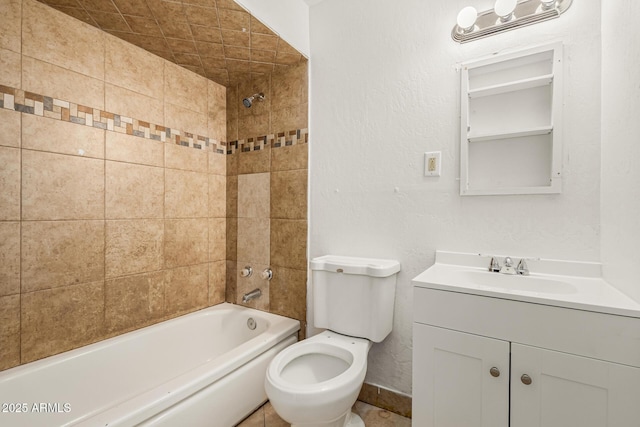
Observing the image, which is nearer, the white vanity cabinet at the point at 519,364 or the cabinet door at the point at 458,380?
the white vanity cabinet at the point at 519,364

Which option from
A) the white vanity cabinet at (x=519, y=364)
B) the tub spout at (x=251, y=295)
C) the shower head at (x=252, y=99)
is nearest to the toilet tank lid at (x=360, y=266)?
the white vanity cabinet at (x=519, y=364)

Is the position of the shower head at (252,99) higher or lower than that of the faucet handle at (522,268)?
higher

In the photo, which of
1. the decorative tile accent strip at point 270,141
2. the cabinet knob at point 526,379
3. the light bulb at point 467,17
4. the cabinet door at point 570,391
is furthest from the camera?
the decorative tile accent strip at point 270,141

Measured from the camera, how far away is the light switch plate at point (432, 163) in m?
1.50

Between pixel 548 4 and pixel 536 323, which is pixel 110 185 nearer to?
→ pixel 536 323

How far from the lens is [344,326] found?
1556mm

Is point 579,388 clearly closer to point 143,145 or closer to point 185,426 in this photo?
point 185,426

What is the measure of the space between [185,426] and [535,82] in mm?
2032

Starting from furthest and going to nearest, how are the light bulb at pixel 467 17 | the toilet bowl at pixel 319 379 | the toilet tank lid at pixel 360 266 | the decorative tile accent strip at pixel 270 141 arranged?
the decorative tile accent strip at pixel 270 141 < the toilet tank lid at pixel 360 266 < the light bulb at pixel 467 17 < the toilet bowl at pixel 319 379

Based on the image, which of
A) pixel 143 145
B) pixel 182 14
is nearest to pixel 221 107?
pixel 143 145

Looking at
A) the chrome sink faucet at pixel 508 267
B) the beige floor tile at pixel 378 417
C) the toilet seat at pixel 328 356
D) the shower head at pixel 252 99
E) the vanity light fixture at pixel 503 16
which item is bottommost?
the beige floor tile at pixel 378 417

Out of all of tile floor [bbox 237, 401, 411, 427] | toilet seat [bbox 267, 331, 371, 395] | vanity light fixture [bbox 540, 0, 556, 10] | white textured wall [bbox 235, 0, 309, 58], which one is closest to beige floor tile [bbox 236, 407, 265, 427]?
tile floor [bbox 237, 401, 411, 427]

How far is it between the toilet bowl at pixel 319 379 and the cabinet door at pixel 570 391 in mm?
582

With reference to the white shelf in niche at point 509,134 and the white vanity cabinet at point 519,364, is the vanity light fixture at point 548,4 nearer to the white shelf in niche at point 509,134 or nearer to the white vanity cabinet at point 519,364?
the white shelf in niche at point 509,134
